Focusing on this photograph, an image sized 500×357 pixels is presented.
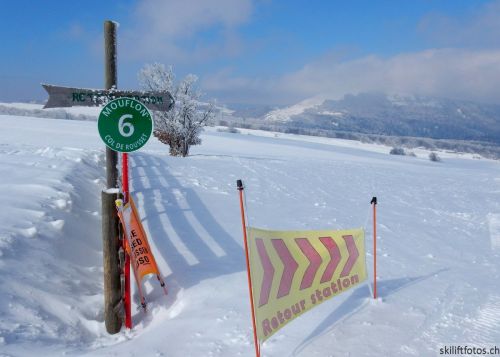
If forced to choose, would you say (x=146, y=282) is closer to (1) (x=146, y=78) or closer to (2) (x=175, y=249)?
(2) (x=175, y=249)

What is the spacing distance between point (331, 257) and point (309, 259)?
443 millimetres

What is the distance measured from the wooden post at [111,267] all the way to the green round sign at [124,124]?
61cm

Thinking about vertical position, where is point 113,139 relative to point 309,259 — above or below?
above

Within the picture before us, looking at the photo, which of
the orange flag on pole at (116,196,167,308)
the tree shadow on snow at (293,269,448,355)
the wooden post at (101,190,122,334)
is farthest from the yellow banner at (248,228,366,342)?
the wooden post at (101,190,122,334)

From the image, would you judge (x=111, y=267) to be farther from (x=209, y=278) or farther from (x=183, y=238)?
(x=183, y=238)

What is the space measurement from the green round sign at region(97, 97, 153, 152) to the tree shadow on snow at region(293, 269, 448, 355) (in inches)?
104

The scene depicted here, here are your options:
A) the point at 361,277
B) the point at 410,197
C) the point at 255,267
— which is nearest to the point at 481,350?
the point at 361,277

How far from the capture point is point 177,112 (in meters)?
24.7

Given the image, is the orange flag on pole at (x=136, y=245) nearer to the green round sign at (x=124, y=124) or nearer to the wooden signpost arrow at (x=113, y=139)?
the wooden signpost arrow at (x=113, y=139)

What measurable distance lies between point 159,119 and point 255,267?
2267cm

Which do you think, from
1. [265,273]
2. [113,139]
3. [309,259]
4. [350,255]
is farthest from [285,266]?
[113,139]

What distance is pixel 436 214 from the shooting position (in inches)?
435

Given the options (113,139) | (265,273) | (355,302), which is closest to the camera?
(265,273)

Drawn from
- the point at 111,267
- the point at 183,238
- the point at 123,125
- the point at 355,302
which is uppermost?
the point at 123,125
